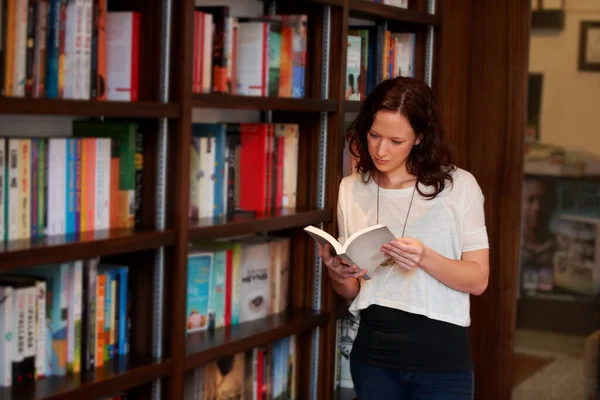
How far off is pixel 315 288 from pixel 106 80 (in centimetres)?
114

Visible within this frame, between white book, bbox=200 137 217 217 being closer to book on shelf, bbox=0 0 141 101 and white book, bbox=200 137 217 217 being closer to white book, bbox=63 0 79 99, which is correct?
book on shelf, bbox=0 0 141 101

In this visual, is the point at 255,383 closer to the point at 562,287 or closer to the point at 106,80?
the point at 106,80

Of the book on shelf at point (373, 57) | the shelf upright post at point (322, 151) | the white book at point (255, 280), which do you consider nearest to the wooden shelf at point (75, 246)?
the white book at point (255, 280)

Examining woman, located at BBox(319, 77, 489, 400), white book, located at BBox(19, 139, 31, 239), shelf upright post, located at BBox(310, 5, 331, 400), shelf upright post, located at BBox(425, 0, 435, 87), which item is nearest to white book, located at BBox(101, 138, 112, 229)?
white book, located at BBox(19, 139, 31, 239)

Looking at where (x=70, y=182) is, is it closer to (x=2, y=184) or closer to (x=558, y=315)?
(x=2, y=184)

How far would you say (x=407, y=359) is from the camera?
244cm

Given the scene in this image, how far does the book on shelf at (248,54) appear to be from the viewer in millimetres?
2625

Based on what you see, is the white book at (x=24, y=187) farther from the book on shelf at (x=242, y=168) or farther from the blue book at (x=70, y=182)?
the book on shelf at (x=242, y=168)

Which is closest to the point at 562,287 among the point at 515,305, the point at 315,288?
the point at 515,305

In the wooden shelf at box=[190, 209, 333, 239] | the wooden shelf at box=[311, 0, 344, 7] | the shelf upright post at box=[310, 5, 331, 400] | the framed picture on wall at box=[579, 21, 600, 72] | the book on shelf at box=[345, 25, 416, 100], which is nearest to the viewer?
the wooden shelf at box=[190, 209, 333, 239]

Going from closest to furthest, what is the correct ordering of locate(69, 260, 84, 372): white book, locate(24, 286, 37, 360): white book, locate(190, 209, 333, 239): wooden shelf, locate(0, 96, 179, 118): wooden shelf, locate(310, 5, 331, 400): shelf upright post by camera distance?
locate(0, 96, 179, 118): wooden shelf → locate(24, 286, 37, 360): white book → locate(69, 260, 84, 372): white book → locate(190, 209, 333, 239): wooden shelf → locate(310, 5, 331, 400): shelf upright post

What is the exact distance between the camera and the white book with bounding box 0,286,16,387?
2.16m

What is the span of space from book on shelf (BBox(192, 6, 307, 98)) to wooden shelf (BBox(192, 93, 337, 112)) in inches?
3.1

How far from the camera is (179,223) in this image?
→ 96.4 inches
